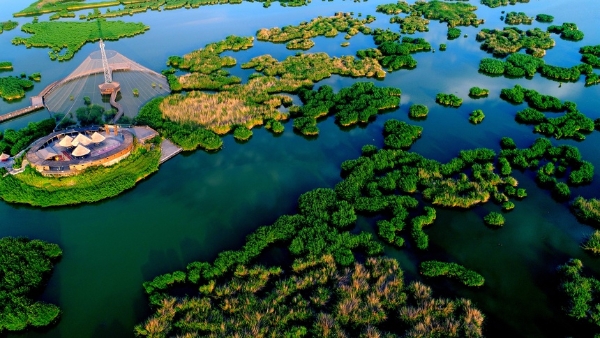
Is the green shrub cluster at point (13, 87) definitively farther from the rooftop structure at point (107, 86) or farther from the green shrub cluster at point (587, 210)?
the green shrub cluster at point (587, 210)

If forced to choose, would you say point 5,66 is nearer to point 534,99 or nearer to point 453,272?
point 453,272

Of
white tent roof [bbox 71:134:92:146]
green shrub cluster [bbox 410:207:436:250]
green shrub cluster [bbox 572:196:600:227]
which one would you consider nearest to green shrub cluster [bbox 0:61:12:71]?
white tent roof [bbox 71:134:92:146]

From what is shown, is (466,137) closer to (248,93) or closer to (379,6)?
(248,93)

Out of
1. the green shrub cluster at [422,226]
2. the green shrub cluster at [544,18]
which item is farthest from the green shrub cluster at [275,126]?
the green shrub cluster at [544,18]

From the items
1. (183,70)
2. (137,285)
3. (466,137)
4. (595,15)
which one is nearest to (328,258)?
(137,285)

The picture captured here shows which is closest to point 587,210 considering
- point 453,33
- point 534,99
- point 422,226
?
point 422,226
